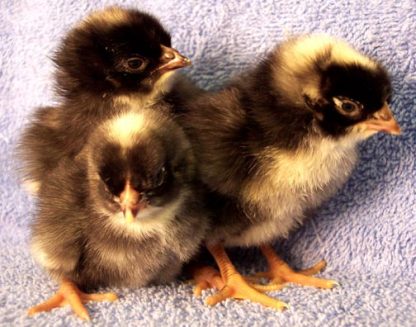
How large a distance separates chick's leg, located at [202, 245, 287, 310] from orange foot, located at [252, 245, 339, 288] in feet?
0.37

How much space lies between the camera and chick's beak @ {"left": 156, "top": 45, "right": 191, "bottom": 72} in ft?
4.12

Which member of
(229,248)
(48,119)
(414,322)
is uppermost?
(48,119)

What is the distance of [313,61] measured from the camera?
1126 mm

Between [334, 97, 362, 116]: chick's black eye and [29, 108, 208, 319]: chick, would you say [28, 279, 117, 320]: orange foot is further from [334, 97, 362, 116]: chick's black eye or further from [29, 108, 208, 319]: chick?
[334, 97, 362, 116]: chick's black eye

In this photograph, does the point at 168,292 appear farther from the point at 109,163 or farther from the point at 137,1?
the point at 137,1

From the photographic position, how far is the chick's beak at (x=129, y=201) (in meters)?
1.01

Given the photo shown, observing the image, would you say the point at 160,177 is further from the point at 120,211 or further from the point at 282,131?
the point at 282,131

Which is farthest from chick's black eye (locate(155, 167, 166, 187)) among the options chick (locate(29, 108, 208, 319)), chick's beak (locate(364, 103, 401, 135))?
chick's beak (locate(364, 103, 401, 135))

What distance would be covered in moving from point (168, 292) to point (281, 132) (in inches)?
16.9

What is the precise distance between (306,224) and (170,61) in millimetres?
546

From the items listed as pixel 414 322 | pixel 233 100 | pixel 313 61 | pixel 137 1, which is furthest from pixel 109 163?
pixel 137 1

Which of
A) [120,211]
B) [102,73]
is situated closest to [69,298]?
[120,211]

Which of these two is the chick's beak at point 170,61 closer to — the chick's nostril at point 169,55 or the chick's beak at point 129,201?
the chick's nostril at point 169,55

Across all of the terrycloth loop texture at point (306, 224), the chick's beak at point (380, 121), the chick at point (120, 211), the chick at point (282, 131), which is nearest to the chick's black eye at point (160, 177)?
the chick at point (120, 211)
